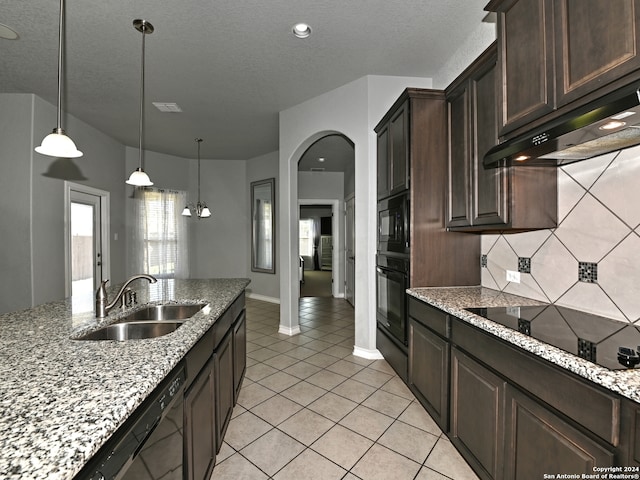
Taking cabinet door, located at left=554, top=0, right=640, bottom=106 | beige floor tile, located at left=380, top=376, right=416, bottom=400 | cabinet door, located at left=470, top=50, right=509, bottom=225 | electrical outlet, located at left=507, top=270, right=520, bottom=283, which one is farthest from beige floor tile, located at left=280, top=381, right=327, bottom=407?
cabinet door, located at left=554, top=0, right=640, bottom=106

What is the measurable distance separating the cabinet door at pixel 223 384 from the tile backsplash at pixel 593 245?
6.55 ft

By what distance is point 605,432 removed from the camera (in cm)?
94

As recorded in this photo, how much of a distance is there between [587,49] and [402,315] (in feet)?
6.38

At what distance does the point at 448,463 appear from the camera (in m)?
1.76

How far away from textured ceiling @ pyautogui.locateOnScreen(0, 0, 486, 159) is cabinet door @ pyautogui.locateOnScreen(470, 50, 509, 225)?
72 cm

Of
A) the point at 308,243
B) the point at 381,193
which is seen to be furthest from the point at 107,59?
the point at 308,243

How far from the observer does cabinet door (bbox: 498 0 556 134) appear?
4.52ft

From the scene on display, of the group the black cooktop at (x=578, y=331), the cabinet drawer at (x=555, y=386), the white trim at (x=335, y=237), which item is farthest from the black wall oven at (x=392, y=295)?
the white trim at (x=335, y=237)

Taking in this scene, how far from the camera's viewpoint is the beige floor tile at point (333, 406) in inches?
89.0

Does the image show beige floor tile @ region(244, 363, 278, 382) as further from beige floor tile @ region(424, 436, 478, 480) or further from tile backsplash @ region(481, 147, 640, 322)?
tile backsplash @ region(481, 147, 640, 322)

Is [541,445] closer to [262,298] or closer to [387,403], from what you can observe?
[387,403]

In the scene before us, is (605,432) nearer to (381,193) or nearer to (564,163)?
(564,163)

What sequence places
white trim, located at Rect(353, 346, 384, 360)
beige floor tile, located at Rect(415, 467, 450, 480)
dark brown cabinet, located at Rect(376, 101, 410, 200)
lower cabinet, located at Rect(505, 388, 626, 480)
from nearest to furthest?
lower cabinet, located at Rect(505, 388, 626, 480), beige floor tile, located at Rect(415, 467, 450, 480), dark brown cabinet, located at Rect(376, 101, 410, 200), white trim, located at Rect(353, 346, 384, 360)

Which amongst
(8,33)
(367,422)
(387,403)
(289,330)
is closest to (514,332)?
(367,422)
